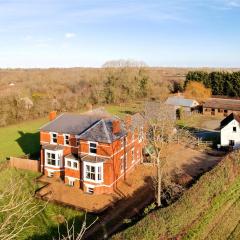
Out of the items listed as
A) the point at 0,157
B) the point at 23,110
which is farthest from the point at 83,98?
the point at 0,157

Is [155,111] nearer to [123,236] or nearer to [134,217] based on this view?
[134,217]

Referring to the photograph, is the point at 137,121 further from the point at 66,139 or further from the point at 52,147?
the point at 52,147

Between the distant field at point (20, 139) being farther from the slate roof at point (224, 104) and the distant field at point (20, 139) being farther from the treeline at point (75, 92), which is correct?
the slate roof at point (224, 104)

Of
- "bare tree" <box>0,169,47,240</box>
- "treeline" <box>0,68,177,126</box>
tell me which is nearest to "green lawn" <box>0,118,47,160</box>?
"treeline" <box>0,68,177,126</box>

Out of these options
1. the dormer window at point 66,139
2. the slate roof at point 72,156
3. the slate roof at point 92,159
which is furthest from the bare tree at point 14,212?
the dormer window at point 66,139

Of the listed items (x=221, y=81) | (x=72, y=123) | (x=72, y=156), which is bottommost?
(x=72, y=156)

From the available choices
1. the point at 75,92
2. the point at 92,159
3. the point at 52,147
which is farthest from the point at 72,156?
the point at 75,92
